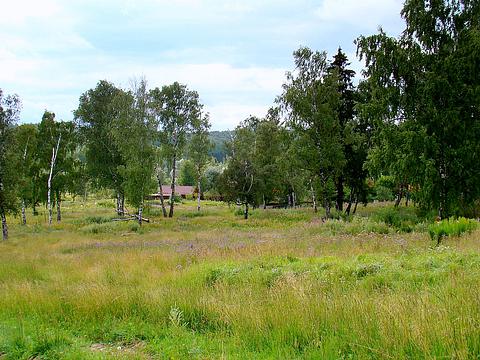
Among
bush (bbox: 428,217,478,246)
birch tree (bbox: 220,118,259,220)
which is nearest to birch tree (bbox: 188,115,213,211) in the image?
birch tree (bbox: 220,118,259,220)

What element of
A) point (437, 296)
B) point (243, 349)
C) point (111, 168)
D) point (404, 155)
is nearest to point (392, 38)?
point (404, 155)

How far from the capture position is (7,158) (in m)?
25.0

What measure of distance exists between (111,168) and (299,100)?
20.4m

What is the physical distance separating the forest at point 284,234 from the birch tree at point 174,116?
0.16m

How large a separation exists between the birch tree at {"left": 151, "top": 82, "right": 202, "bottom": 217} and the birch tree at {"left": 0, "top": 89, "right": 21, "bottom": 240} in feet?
49.6

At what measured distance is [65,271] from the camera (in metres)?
12.1

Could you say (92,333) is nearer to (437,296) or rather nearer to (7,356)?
(7,356)

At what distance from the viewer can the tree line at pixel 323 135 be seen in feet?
60.1

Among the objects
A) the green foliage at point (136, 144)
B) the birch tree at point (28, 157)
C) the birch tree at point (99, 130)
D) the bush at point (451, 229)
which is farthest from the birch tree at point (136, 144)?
the bush at point (451, 229)

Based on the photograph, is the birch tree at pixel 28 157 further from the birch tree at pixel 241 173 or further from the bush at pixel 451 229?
the bush at pixel 451 229

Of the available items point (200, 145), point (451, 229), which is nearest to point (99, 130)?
point (200, 145)

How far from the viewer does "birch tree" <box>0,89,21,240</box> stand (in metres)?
25.0

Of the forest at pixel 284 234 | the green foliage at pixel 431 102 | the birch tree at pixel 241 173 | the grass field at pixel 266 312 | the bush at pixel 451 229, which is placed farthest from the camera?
the birch tree at pixel 241 173

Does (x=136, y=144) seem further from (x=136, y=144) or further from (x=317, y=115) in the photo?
(x=317, y=115)
